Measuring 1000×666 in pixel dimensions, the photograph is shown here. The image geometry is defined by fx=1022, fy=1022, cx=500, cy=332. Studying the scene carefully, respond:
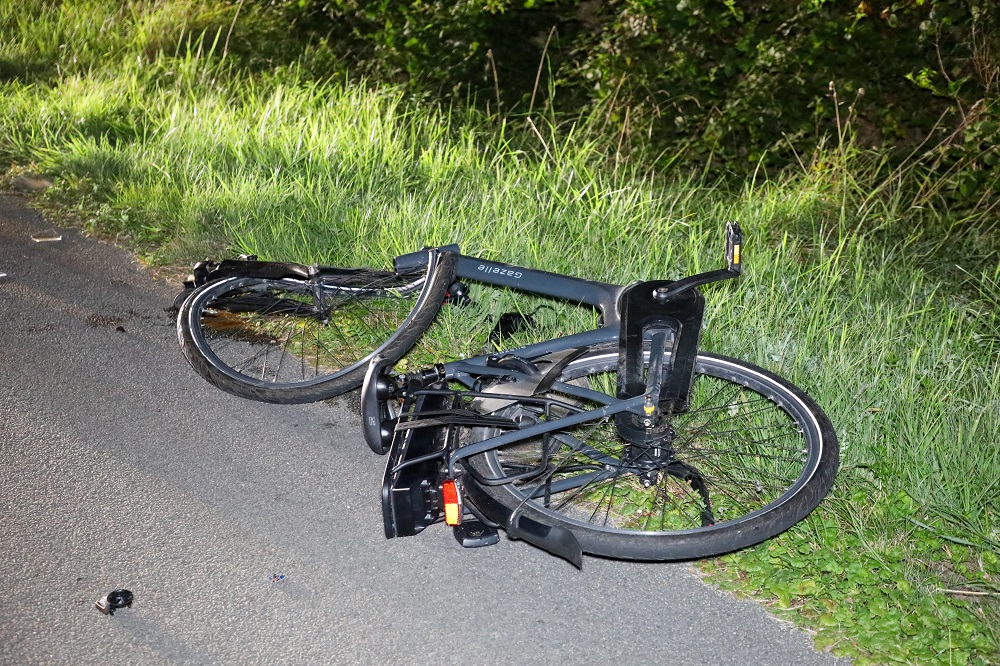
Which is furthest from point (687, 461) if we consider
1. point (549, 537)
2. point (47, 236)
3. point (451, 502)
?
point (47, 236)

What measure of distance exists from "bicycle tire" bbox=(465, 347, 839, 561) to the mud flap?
0.13 feet

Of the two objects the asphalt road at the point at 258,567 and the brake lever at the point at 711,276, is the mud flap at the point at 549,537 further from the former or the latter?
the brake lever at the point at 711,276

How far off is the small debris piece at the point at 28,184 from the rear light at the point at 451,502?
578 cm

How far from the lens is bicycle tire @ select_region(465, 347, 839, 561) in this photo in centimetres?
344

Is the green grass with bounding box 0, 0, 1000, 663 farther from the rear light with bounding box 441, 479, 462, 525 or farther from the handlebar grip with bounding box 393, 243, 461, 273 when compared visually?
the rear light with bounding box 441, 479, 462, 525

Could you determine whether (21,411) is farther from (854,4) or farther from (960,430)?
(854,4)

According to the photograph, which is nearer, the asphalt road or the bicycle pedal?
the asphalt road

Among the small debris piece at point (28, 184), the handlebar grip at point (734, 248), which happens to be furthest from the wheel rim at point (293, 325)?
the small debris piece at point (28, 184)

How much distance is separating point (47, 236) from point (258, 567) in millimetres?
4279

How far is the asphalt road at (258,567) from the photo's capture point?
3338 mm

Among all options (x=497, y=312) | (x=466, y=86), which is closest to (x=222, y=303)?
(x=497, y=312)

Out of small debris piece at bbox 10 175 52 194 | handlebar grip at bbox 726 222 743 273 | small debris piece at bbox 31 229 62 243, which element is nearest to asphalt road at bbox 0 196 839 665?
handlebar grip at bbox 726 222 743 273

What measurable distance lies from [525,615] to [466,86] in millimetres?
7136

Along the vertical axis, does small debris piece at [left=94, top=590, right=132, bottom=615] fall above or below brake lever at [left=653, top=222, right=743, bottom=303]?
below
